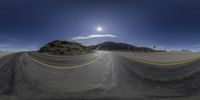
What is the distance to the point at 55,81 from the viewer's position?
32.6ft

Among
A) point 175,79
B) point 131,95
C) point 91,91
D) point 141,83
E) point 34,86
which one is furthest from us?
point 175,79

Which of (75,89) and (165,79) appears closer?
(75,89)

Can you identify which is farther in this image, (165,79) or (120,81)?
(165,79)

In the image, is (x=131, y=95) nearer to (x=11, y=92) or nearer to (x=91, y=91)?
(x=91, y=91)

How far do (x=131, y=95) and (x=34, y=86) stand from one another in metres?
4.14

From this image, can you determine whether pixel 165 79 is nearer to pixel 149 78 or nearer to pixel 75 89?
pixel 149 78

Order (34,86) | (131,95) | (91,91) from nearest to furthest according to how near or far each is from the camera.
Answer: (131,95), (91,91), (34,86)

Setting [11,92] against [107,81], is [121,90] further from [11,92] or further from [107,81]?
[11,92]

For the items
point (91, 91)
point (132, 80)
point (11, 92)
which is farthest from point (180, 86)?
point (11, 92)

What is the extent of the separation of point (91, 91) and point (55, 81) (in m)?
2.72

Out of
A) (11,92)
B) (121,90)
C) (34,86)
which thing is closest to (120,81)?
(121,90)

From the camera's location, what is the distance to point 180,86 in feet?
29.6

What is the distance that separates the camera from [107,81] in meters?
9.77

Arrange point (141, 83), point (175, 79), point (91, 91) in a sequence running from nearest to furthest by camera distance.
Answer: point (91, 91), point (141, 83), point (175, 79)
